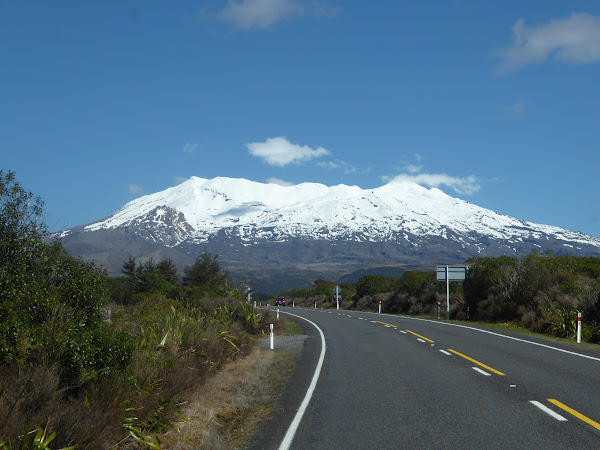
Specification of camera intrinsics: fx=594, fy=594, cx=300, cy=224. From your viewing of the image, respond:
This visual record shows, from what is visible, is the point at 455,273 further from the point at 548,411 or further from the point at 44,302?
the point at 44,302

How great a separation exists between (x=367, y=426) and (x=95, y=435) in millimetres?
3503

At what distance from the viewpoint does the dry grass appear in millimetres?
7922

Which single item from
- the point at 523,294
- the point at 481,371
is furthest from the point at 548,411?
the point at 523,294

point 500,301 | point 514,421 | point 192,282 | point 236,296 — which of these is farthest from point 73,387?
point 192,282

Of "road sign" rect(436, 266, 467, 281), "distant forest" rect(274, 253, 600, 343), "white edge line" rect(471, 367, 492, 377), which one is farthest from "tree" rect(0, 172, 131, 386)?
"road sign" rect(436, 266, 467, 281)

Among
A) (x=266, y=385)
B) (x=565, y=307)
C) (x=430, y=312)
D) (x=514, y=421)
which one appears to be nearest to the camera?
(x=514, y=421)

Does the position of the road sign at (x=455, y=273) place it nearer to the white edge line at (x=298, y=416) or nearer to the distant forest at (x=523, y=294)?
the distant forest at (x=523, y=294)

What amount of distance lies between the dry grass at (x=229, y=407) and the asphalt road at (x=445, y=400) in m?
0.35

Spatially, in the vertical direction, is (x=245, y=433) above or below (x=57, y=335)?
below

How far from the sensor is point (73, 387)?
802 centimetres

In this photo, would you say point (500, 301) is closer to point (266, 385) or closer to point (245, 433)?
point (266, 385)

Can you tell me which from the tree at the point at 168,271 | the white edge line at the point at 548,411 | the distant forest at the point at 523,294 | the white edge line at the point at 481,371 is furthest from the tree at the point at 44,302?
the tree at the point at 168,271

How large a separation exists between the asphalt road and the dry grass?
35cm

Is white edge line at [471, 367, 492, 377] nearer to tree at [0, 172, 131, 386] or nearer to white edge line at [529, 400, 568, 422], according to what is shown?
white edge line at [529, 400, 568, 422]
